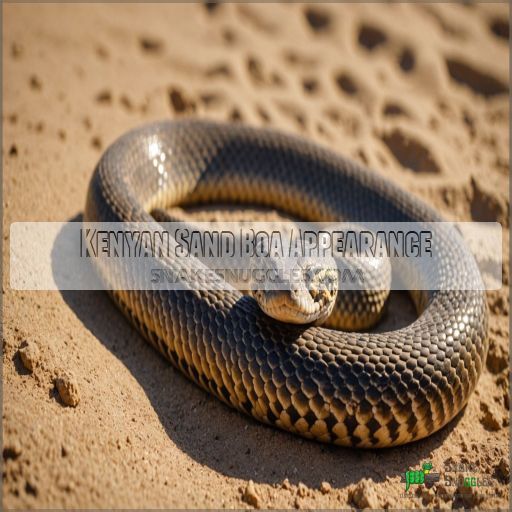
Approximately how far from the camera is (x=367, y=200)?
6.77m

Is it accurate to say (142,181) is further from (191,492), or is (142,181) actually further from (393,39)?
(393,39)

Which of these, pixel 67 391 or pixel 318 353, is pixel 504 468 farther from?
pixel 67 391

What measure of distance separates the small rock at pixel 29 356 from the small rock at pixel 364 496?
7.88 feet

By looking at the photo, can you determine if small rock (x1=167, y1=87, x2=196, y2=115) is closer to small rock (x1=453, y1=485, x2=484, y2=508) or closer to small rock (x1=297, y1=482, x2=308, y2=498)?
small rock (x1=297, y1=482, x2=308, y2=498)

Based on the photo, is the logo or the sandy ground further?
the logo

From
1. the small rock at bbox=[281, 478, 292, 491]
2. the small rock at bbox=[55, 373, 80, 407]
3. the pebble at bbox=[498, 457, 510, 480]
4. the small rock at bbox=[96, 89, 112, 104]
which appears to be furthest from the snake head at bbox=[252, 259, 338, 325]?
the small rock at bbox=[96, 89, 112, 104]

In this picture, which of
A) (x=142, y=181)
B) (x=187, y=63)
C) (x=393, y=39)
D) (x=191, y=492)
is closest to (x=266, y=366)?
(x=191, y=492)

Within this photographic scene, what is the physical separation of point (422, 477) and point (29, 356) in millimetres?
2951

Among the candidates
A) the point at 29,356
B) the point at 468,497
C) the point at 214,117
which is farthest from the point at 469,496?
the point at 214,117

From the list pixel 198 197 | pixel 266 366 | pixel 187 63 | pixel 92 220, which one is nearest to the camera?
pixel 266 366

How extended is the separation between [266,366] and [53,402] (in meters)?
1.49

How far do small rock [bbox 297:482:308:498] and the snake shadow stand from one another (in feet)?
0.20

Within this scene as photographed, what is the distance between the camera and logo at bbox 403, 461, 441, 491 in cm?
438

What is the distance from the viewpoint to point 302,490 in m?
4.15
